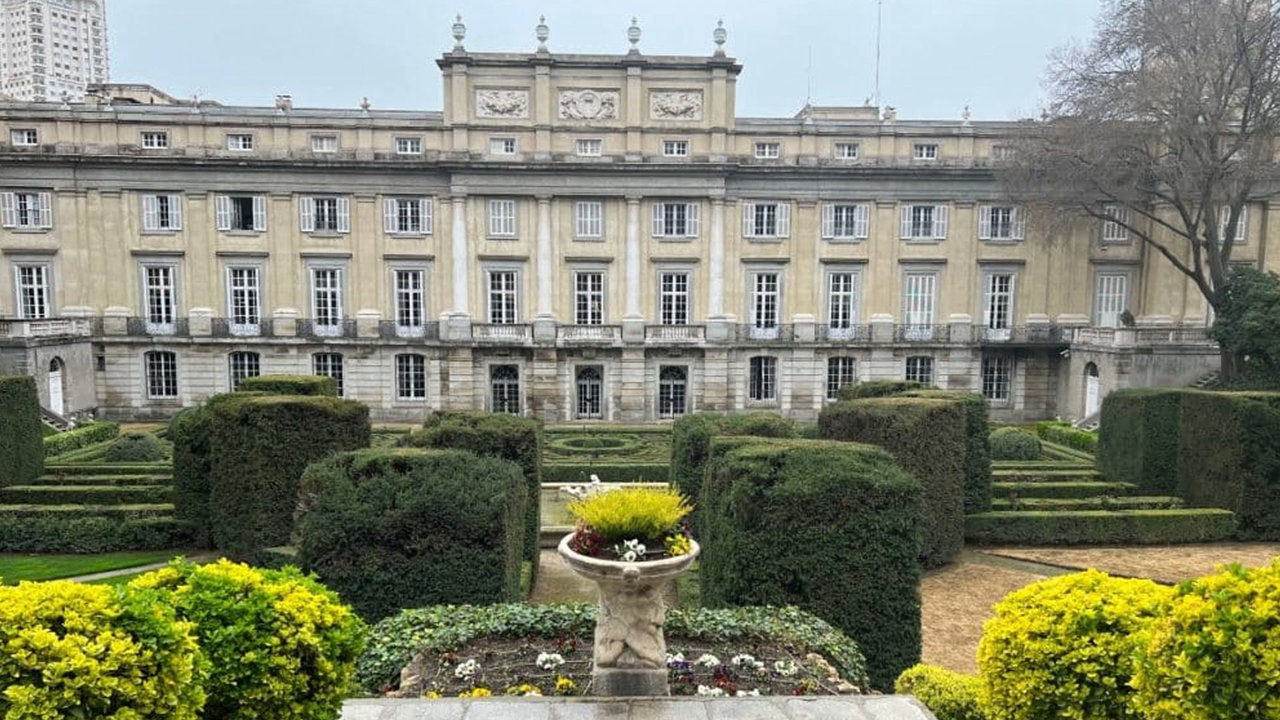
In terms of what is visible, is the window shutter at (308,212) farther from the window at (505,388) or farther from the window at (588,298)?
the window at (588,298)

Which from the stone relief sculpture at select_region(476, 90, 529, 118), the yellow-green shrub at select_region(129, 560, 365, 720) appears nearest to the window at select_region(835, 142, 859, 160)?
the stone relief sculpture at select_region(476, 90, 529, 118)

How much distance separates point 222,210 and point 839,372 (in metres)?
28.5

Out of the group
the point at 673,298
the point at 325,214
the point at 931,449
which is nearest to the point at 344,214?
the point at 325,214

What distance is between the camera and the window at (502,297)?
33406 mm

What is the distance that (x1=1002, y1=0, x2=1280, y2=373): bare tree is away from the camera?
2570cm

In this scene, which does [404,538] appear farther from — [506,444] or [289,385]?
[289,385]

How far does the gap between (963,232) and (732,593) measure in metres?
29.1

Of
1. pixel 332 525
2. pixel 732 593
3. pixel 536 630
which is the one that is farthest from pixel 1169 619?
pixel 332 525

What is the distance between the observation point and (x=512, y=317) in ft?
111

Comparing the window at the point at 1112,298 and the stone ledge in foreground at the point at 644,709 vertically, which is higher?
the window at the point at 1112,298

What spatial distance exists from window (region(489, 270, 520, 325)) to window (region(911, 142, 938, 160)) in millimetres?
18934

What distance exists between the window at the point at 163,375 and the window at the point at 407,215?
11.1 metres

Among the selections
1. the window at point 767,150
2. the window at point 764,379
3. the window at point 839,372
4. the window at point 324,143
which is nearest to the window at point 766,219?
the window at point 767,150

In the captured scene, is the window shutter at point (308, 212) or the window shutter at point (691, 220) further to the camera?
the window shutter at point (691, 220)
